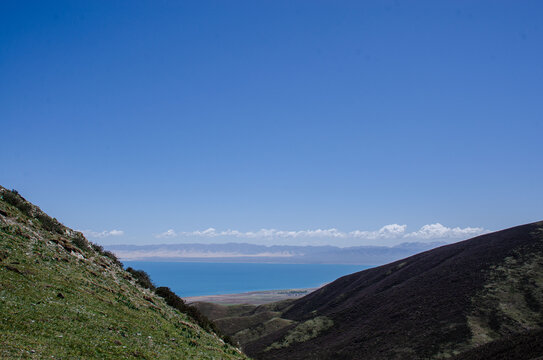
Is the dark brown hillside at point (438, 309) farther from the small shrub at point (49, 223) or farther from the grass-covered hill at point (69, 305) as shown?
the small shrub at point (49, 223)

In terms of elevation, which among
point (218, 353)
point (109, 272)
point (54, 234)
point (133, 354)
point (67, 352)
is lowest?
point (218, 353)

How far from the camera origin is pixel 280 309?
126m

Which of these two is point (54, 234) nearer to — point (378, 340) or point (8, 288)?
point (8, 288)

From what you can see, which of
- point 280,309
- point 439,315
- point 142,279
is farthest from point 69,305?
point 280,309

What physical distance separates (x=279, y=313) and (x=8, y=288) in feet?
348

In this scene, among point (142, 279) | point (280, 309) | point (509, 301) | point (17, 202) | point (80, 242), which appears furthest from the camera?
point (280, 309)

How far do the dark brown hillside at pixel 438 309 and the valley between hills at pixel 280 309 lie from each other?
288 millimetres

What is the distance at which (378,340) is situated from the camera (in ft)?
199

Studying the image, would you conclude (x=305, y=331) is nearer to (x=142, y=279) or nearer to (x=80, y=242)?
(x=142, y=279)

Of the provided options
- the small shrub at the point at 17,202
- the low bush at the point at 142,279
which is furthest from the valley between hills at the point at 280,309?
the low bush at the point at 142,279

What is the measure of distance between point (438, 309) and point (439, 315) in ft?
9.76

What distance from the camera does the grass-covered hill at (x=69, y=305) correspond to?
1532cm

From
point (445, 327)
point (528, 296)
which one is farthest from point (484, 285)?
point (445, 327)

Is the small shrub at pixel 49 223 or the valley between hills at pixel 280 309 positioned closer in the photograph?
the valley between hills at pixel 280 309
